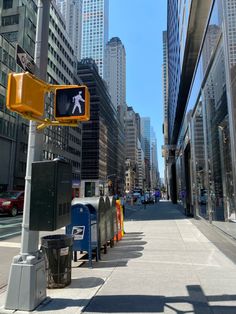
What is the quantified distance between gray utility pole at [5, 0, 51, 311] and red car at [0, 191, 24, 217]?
1765 centimetres

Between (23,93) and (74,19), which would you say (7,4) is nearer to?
(23,93)

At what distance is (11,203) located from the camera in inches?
869

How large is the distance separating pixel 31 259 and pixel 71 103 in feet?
7.84

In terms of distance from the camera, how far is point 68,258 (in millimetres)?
6051

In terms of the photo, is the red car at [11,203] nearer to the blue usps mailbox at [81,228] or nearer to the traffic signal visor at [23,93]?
the blue usps mailbox at [81,228]

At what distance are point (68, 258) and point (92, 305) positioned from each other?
1239 mm

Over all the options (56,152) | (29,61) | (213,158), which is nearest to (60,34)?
(56,152)

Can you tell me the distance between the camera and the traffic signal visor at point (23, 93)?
4.56 meters

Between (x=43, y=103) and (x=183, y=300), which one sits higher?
(x=43, y=103)

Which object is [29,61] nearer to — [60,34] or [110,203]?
[110,203]

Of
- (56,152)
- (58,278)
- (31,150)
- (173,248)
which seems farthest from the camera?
(56,152)

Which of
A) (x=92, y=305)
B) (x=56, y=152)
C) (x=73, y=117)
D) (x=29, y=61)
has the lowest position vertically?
(x=92, y=305)

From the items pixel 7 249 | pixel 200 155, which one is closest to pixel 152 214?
pixel 200 155

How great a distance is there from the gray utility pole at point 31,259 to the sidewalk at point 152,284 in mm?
179
